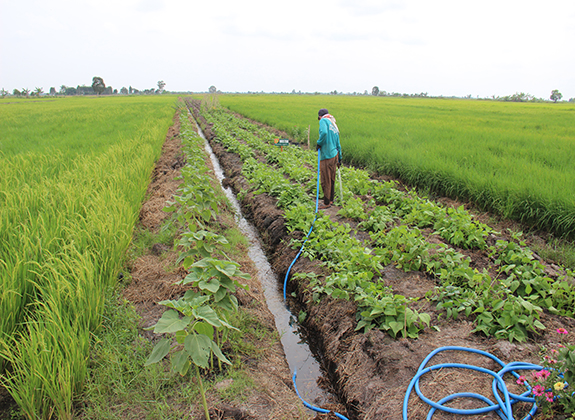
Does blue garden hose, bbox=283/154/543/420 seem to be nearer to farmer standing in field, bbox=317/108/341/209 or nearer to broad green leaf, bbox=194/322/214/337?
broad green leaf, bbox=194/322/214/337

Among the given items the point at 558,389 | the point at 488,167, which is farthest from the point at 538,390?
the point at 488,167

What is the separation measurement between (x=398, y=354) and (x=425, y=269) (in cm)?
138

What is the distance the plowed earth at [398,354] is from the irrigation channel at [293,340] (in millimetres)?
121

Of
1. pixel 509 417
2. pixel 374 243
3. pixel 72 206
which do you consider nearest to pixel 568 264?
pixel 374 243

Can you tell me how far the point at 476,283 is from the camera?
10.1ft

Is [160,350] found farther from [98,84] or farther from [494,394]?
[98,84]

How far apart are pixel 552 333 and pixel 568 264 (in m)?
1.62

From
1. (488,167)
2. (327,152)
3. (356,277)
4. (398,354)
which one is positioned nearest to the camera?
(398,354)

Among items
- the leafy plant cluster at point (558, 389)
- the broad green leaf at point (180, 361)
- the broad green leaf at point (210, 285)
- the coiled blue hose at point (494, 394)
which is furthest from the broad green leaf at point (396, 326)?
the broad green leaf at point (180, 361)

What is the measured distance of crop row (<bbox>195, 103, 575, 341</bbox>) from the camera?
106 inches

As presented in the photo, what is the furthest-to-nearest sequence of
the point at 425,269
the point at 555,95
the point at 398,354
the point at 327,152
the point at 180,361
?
the point at 555,95
the point at 327,152
the point at 425,269
the point at 398,354
the point at 180,361

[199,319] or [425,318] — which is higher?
Answer: [199,319]

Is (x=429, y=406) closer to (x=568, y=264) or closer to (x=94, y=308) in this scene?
(x=94, y=308)

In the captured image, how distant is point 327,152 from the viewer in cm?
551
